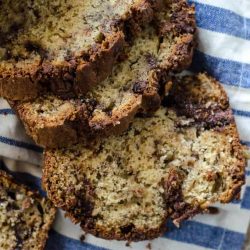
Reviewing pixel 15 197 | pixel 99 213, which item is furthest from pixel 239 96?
pixel 15 197

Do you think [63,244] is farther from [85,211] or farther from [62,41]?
[62,41]

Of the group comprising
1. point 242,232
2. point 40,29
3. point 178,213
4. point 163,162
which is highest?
point 40,29

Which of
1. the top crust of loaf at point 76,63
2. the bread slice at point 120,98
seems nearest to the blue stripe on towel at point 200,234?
the bread slice at point 120,98

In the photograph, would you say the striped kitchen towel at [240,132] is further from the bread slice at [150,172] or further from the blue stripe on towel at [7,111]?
the bread slice at [150,172]

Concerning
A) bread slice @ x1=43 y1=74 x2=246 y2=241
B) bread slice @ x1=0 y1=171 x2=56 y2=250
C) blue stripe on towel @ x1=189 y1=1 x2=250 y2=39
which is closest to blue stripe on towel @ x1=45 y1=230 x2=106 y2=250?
bread slice @ x1=0 y1=171 x2=56 y2=250

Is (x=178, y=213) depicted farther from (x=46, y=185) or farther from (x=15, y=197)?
(x=15, y=197)

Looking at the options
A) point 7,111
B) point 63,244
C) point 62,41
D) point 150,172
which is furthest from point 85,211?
A: point 62,41

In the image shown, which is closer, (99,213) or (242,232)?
(99,213)
